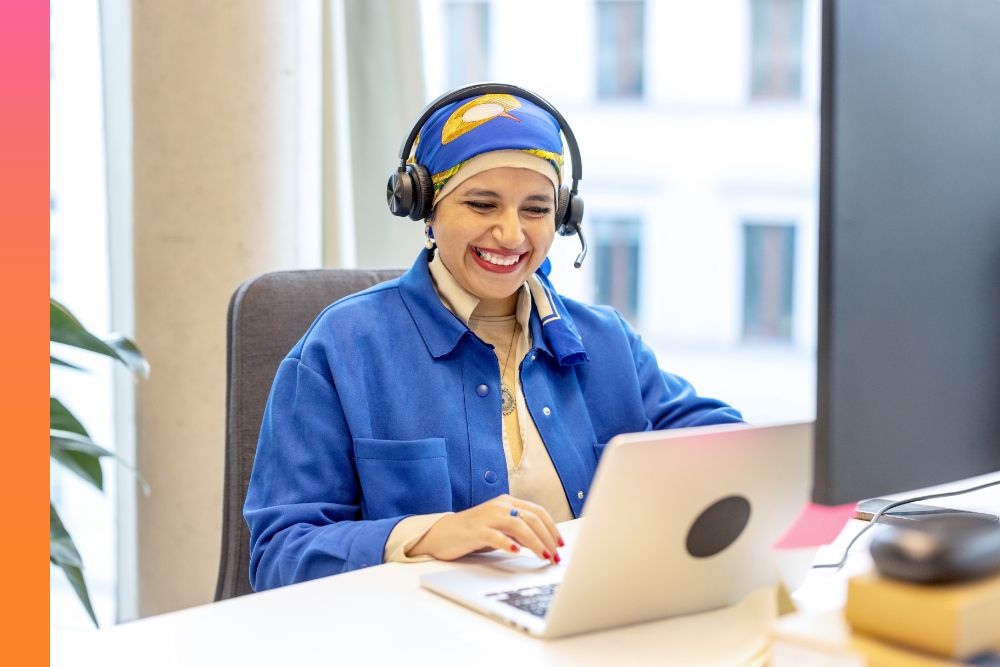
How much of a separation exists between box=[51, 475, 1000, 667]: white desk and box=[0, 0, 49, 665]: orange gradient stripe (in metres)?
0.92

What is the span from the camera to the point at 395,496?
1.26m

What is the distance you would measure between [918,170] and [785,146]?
2443mm

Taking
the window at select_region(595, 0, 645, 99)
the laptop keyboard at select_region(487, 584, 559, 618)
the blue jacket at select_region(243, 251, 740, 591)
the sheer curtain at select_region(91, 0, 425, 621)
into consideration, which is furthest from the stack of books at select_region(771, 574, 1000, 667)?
the window at select_region(595, 0, 645, 99)

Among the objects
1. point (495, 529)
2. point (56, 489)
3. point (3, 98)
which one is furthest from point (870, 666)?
point (56, 489)

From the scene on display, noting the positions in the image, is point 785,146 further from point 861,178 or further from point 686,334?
point 861,178

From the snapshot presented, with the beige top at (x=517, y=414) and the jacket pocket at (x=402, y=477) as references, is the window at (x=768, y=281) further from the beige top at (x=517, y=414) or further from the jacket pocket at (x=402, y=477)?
the jacket pocket at (x=402, y=477)

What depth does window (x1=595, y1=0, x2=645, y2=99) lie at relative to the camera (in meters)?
3.42

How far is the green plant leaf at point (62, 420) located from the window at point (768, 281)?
2.14 meters

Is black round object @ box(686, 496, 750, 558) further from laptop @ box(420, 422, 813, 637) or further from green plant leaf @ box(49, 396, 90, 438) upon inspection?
green plant leaf @ box(49, 396, 90, 438)

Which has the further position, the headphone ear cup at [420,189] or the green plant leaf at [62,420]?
the green plant leaf at [62,420]

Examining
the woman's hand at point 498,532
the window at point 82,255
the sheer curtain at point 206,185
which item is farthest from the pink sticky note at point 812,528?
the window at point 82,255

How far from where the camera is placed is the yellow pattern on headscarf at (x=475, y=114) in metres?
1.36

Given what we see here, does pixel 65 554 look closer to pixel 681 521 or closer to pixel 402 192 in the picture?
pixel 402 192

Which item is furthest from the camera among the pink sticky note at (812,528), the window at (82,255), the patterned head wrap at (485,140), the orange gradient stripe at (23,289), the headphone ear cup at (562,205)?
the window at (82,255)
